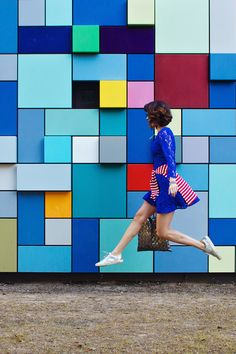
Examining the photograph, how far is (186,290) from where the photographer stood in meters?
7.00

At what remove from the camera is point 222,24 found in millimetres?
7082

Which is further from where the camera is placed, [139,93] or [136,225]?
[139,93]

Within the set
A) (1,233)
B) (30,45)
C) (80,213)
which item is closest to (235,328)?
(80,213)

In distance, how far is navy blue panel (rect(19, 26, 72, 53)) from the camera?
7055 millimetres

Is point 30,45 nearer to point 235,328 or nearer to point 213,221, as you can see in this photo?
point 213,221

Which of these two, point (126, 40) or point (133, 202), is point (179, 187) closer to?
point (133, 202)

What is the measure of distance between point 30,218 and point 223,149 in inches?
80.7

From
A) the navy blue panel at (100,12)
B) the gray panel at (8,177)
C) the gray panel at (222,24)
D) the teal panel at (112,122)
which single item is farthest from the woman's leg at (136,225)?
the navy blue panel at (100,12)

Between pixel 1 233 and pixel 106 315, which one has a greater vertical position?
pixel 1 233

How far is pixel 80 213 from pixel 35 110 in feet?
3.67

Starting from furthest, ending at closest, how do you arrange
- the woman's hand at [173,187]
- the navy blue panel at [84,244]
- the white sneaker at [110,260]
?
the navy blue panel at [84,244], the white sneaker at [110,260], the woman's hand at [173,187]

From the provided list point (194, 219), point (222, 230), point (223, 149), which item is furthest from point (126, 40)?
point (222, 230)

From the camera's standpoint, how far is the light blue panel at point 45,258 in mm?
7113

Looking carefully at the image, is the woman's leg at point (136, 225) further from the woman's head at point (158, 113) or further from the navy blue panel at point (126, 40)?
the navy blue panel at point (126, 40)
